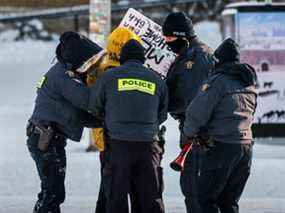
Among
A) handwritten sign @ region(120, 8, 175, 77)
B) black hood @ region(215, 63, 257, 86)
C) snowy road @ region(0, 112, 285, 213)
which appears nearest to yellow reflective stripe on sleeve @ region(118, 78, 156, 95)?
black hood @ region(215, 63, 257, 86)

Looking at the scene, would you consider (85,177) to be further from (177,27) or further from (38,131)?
(177,27)

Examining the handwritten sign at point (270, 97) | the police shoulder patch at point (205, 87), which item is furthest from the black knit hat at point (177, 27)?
the handwritten sign at point (270, 97)

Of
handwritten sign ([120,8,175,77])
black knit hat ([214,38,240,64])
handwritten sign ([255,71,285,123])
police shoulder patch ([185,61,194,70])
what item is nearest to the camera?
black knit hat ([214,38,240,64])

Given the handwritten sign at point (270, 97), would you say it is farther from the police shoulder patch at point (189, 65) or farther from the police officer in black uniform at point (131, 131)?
the police officer in black uniform at point (131, 131)

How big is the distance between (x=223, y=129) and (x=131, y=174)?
0.80 meters

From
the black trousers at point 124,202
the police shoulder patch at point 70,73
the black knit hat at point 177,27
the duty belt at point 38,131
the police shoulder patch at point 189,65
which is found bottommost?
the black trousers at point 124,202

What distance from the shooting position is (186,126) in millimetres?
6328

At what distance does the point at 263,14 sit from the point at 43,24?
9496mm

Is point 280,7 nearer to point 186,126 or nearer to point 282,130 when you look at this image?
point 282,130

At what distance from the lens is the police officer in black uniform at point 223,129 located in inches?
247

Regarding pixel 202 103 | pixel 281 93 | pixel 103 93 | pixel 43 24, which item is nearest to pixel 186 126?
pixel 202 103

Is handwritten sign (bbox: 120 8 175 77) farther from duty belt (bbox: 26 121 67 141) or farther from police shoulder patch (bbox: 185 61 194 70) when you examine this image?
duty belt (bbox: 26 121 67 141)

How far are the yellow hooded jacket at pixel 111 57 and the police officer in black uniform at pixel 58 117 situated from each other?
0.51ft

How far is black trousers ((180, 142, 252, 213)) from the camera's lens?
631 centimetres
